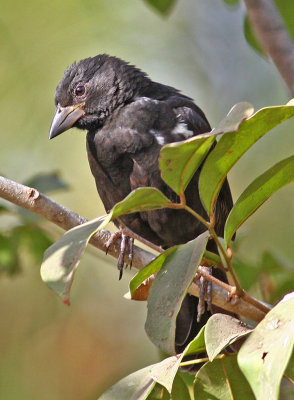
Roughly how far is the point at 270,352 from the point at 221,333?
0.99ft

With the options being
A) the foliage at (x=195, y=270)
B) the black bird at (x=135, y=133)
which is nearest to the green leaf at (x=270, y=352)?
the foliage at (x=195, y=270)

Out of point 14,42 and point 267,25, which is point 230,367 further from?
point 14,42

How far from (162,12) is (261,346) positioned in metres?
2.39

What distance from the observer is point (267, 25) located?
323cm

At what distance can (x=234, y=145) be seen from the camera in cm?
192

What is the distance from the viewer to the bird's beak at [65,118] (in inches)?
144

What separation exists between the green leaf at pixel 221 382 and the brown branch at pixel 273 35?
4.85 ft

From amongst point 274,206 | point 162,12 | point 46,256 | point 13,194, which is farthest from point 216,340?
point 274,206

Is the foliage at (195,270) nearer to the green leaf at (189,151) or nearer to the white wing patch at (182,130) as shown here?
the green leaf at (189,151)

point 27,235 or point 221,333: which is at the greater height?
point 27,235

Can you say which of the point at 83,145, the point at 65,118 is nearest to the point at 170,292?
the point at 65,118

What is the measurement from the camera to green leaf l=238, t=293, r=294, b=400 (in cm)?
150

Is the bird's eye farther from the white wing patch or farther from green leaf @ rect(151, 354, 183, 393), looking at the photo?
green leaf @ rect(151, 354, 183, 393)

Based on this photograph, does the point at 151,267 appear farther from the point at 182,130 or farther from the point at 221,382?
the point at 182,130
